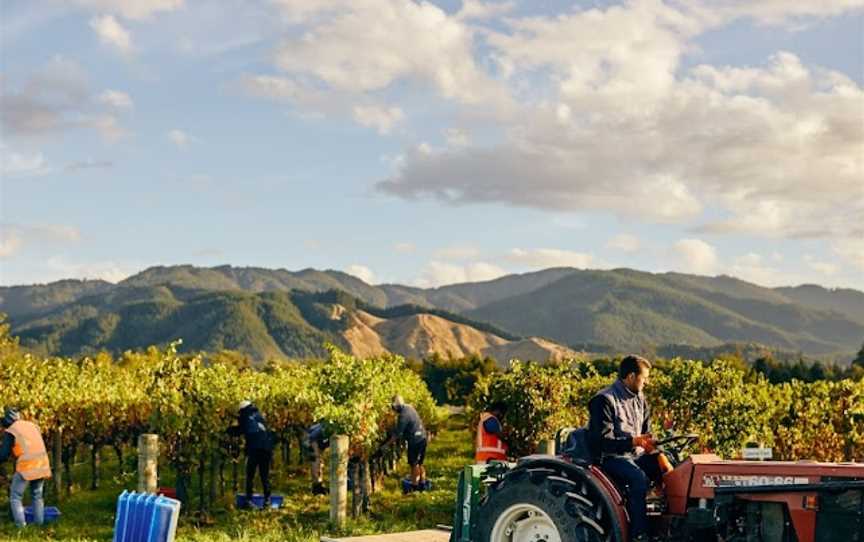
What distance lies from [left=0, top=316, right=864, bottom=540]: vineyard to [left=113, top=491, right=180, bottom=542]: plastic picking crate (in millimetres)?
Answer: 7855

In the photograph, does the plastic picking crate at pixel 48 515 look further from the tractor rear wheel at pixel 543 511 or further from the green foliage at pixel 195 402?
the tractor rear wheel at pixel 543 511

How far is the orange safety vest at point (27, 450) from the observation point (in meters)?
15.6

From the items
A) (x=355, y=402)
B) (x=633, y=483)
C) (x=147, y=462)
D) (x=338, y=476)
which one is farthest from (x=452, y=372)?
(x=633, y=483)

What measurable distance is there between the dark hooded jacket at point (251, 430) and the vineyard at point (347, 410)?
1.73 ft

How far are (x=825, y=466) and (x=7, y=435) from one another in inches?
496

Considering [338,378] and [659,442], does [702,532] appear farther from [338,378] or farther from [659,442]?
[338,378]

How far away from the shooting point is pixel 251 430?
1697 centimetres

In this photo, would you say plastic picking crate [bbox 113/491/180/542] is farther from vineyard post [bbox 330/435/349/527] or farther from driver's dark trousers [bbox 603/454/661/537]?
vineyard post [bbox 330/435/349/527]

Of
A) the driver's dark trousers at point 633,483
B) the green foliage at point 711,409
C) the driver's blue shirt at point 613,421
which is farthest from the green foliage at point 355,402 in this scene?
the driver's dark trousers at point 633,483

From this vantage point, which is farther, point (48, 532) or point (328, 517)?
point (328, 517)

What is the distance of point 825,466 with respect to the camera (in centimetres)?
773

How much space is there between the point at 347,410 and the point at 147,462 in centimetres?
343

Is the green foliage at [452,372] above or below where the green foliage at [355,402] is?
above

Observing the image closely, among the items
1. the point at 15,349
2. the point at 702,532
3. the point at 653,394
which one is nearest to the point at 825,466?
the point at 702,532
